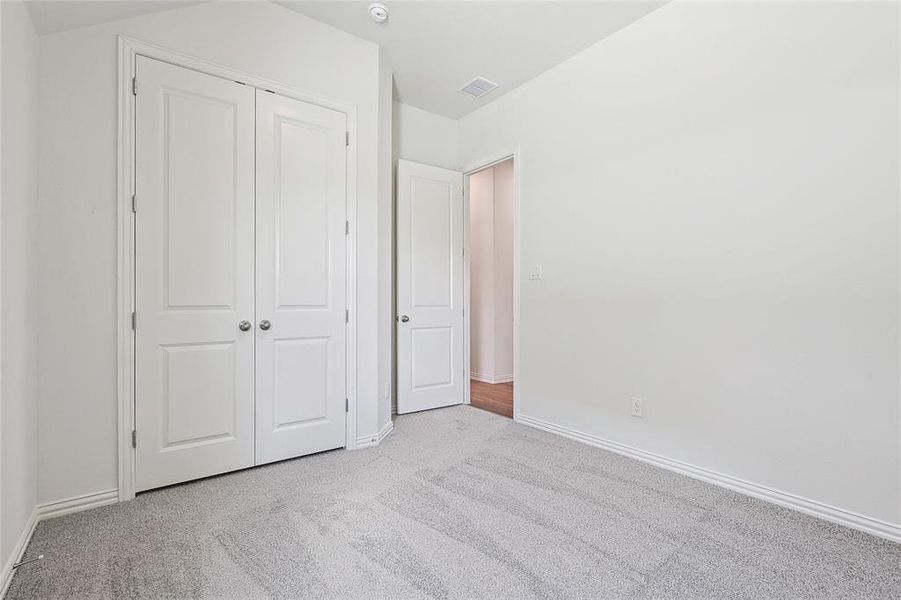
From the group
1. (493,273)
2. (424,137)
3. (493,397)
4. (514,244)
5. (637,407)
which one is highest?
(424,137)

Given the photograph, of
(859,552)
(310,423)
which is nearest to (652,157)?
(859,552)

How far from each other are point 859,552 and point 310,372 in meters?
2.79

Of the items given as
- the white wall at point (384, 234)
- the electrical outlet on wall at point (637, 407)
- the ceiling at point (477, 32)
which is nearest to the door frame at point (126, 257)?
the ceiling at point (477, 32)

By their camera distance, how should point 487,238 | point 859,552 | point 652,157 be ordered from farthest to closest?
point 487,238
point 652,157
point 859,552

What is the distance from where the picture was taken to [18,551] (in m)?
1.56

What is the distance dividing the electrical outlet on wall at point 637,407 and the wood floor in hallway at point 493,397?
1175 millimetres

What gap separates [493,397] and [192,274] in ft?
9.92

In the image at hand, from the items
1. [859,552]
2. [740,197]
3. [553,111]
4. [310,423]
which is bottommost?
[859,552]

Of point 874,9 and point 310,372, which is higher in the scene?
point 874,9

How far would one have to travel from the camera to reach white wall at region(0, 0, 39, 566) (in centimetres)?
144

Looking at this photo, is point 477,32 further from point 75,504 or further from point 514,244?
point 75,504

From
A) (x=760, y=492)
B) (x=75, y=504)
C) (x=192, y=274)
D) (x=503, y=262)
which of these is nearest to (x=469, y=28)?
(x=192, y=274)

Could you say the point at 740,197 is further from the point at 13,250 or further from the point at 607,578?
the point at 13,250

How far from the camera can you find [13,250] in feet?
5.06
